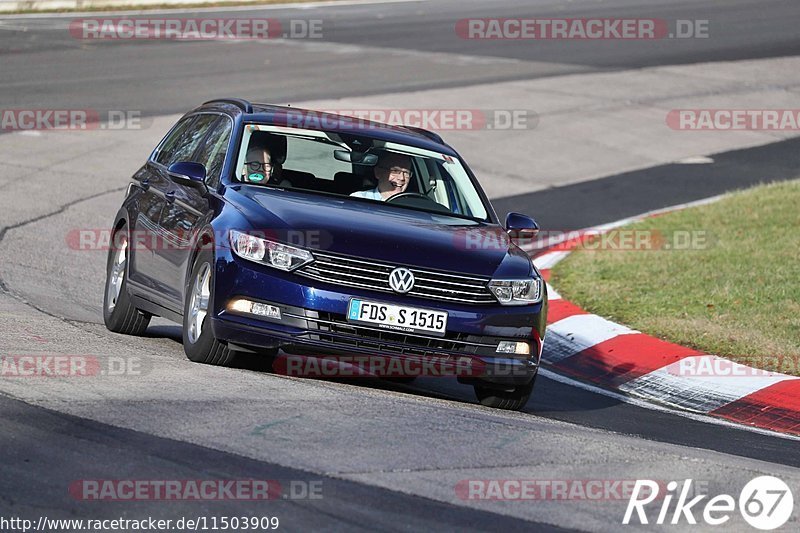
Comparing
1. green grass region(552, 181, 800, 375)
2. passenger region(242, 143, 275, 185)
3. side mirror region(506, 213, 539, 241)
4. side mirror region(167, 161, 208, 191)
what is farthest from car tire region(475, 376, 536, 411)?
green grass region(552, 181, 800, 375)

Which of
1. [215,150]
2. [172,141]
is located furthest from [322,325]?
[172,141]

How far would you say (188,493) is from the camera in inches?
219

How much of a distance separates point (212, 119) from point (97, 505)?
5.05 m

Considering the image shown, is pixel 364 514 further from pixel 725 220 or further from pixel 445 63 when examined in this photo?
pixel 445 63

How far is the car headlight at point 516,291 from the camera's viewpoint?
27.1 feet

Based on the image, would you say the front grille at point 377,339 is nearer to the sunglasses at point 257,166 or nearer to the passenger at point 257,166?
the passenger at point 257,166

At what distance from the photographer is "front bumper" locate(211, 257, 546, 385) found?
25.8ft

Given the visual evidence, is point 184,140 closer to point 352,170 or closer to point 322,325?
point 352,170

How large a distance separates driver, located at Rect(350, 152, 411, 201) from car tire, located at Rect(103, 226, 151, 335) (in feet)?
6.24

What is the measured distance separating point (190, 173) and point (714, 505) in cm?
422

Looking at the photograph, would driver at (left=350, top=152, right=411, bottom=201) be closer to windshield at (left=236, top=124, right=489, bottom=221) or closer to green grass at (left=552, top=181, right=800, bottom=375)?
windshield at (left=236, top=124, right=489, bottom=221)

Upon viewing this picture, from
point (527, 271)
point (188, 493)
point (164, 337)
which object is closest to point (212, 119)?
point (164, 337)

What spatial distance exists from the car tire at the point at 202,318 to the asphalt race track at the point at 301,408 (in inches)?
6.6

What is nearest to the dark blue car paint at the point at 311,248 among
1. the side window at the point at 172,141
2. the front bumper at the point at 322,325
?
the front bumper at the point at 322,325
